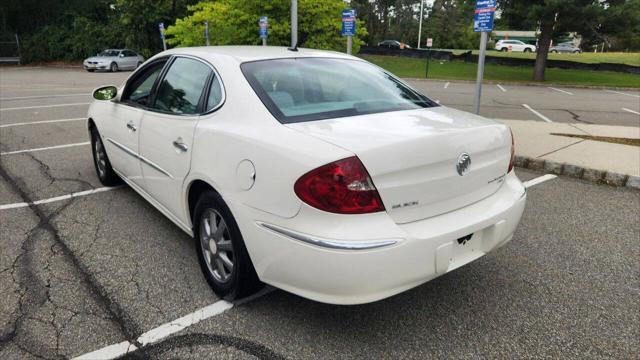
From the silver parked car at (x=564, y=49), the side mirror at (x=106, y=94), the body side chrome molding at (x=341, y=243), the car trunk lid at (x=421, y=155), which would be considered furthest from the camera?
the silver parked car at (x=564, y=49)

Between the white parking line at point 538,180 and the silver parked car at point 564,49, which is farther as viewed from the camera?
the silver parked car at point 564,49

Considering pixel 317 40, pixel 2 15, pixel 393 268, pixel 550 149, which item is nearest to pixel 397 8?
pixel 2 15

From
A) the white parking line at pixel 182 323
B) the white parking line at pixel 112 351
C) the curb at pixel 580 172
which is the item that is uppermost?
the curb at pixel 580 172

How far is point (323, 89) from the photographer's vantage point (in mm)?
3129

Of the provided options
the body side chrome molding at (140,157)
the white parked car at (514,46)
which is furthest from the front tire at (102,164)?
the white parked car at (514,46)

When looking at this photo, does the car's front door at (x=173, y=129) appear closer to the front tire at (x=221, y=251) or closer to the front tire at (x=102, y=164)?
the front tire at (x=221, y=251)

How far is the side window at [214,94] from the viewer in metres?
2.98

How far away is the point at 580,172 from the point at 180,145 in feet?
16.2

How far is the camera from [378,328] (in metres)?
2.69

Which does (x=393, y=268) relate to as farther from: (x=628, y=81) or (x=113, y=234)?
(x=628, y=81)

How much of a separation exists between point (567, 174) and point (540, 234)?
2.29 metres

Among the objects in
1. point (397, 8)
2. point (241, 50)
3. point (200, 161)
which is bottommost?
Result: point (200, 161)

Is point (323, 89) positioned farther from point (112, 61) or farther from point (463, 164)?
point (112, 61)

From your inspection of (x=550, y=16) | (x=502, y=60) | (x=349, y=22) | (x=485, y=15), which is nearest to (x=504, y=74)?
(x=502, y=60)
